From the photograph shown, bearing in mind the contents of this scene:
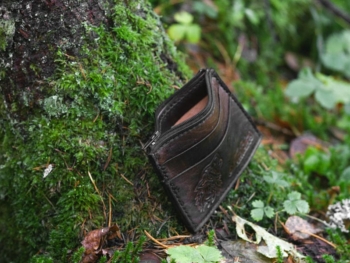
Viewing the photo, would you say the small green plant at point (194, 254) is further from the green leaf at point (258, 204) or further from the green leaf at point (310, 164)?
the green leaf at point (310, 164)

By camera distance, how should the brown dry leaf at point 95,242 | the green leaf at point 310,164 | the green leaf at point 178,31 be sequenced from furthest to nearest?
the green leaf at point 178,31 → the green leaf at point 310,164 → the brown dry leaf at point 95,242

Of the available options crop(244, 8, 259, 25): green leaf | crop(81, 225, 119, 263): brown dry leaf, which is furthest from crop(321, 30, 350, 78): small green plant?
crop(81, 225, 119, 263): brown dry leaf

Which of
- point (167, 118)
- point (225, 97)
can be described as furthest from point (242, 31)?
point (167, 118)

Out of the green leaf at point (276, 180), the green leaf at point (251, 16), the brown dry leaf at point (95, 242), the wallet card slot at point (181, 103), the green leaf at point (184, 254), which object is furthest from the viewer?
the green leaf at point (251, 16)

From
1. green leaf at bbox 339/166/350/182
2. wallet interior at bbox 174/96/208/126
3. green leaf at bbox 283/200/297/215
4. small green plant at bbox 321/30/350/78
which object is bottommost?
green leaf at bbox 339/166/350/182

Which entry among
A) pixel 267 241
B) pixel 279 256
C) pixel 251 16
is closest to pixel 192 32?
pixel 251 16

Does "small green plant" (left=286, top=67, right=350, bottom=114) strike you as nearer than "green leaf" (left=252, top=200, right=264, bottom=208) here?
No

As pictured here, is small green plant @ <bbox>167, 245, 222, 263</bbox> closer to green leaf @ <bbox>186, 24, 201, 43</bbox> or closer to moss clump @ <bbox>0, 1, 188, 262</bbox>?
moss clump @ <bbox>0, 1, 188, 262</bbox>

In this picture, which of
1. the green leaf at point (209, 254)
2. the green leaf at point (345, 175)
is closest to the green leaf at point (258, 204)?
the green leaf at point (209, 254)
